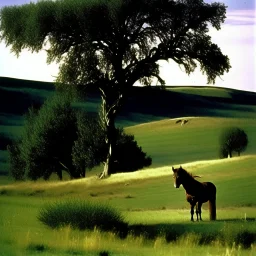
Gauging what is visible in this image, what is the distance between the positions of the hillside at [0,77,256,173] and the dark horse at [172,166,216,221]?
1141 millimetres

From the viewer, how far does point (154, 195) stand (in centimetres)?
1328

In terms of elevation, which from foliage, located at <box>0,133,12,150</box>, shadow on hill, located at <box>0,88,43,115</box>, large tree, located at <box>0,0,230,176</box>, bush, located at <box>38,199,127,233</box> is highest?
large tree, located at <box>0,0,230,176</box>

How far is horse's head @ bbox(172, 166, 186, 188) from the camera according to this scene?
504 inches

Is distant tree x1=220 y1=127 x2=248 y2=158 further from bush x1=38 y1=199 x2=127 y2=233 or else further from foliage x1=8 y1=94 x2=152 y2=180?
bush x1=38 y1=199 x2=127 y2=233

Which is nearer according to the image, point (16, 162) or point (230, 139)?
point (16, 162)

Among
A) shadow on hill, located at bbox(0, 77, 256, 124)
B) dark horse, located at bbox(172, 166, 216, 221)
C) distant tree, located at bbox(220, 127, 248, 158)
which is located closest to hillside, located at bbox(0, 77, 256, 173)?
shadow on hill, located at bbox(0, 77, 256, 124)

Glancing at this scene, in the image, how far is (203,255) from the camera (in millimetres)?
10789

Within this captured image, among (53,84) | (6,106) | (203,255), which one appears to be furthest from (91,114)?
(203,255)

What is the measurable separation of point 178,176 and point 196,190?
1.46ft

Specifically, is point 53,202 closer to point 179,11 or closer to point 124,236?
point 124,236

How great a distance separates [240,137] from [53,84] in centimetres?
337

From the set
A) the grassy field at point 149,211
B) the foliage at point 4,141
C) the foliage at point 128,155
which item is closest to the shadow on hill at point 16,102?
the foliage at point 4,141

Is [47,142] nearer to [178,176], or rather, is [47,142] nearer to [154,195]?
[154,195]

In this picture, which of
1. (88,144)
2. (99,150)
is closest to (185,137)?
(99,150)
